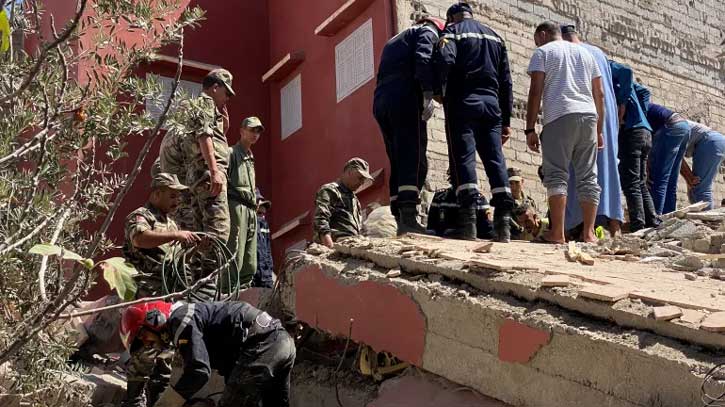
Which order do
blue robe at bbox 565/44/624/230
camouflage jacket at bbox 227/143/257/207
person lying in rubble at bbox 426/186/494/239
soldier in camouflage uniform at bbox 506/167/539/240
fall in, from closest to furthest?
person lying in rubble at bbox 426/186/494/239, camouflage jacket at bbox 227/143/257/207, blue robe at bbox 565/44/624/230, soldier in camouflage uniform at bbox 506/167/539/240

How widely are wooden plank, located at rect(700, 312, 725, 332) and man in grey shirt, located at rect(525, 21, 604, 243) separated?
9.88 ft

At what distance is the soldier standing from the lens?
752 cm

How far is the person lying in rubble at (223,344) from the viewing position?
203 inches

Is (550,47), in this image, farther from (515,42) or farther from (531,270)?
(515,42)

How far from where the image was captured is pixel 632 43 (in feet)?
45.1

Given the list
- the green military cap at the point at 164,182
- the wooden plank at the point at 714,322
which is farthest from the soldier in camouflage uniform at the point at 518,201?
the wooden plank at the point at 714,322

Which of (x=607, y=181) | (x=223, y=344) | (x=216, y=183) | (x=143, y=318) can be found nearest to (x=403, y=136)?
(x=216, y=183)

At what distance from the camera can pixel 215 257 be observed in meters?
6.72

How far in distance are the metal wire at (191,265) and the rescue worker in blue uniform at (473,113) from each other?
5.74ft

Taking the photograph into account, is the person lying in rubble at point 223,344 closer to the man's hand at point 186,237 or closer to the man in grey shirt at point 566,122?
the man's hand at point 186,237

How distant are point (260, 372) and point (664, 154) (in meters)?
5.53

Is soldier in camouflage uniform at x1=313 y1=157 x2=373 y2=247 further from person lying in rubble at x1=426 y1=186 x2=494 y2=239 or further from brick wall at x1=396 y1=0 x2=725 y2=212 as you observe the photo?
brick wall at x1=396 y1=0 x2=725 y2=212

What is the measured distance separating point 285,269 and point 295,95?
21.9 feet

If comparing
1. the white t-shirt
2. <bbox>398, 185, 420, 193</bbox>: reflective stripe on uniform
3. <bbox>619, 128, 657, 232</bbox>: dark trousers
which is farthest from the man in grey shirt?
<bbox>619, 128, 657, 232</bbox>: dark trousers
